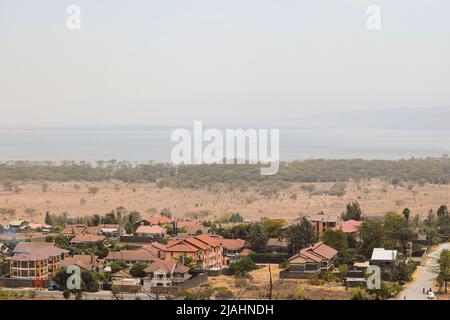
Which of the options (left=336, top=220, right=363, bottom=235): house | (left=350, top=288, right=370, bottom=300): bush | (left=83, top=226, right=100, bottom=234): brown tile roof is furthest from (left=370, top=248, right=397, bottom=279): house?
(left=83, top=226, right=100, bottom=234): brown tile roof

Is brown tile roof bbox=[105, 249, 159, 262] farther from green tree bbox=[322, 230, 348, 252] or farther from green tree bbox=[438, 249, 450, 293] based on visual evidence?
green tree bbox=[438, 249, 450, 293]

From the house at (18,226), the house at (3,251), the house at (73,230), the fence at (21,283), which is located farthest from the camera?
the house at (18,226)

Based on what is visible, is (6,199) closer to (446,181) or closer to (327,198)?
(327,198)

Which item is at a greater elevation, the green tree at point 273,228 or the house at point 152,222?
the green tree at point 273,228

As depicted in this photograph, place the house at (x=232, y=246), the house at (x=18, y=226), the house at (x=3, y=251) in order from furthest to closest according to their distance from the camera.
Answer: the house at (x=18, y=226) < the house at (x=232, y=246) < the house at (x=3, y=251)

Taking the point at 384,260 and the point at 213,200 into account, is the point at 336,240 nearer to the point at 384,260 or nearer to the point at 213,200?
the point at 384,260

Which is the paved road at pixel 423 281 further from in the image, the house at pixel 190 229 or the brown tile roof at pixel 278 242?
the house at pixel 190 229

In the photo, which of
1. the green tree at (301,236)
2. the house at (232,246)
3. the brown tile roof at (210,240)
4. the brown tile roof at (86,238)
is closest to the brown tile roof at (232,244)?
the house at (232,246)
